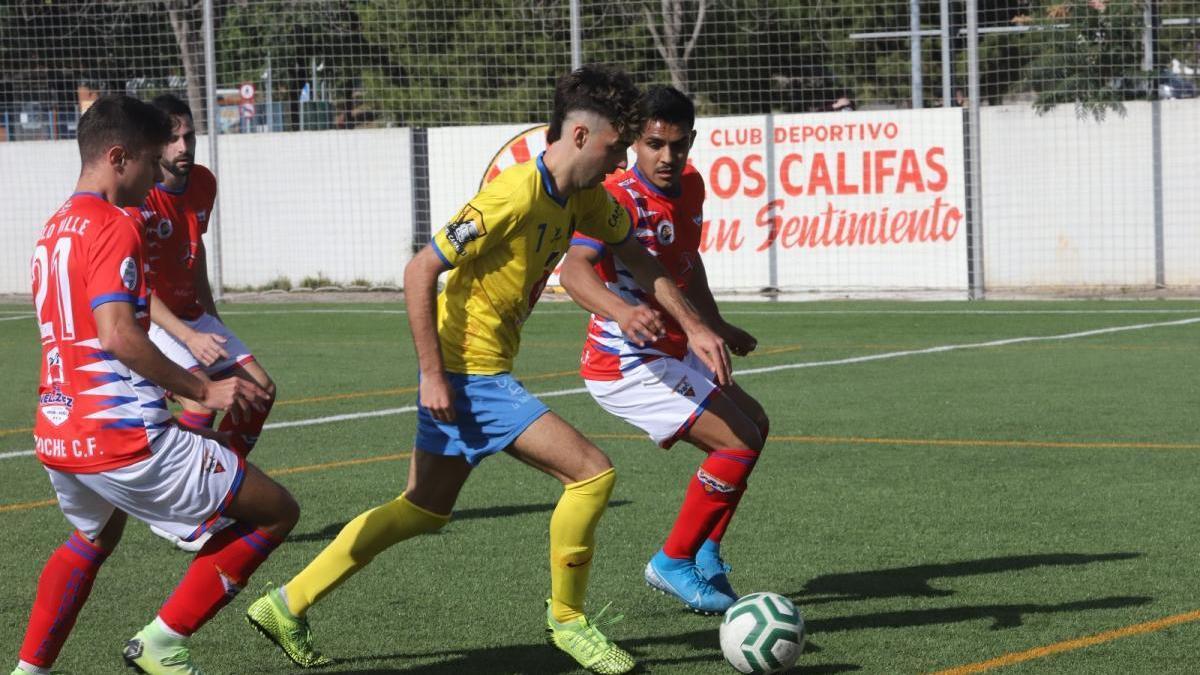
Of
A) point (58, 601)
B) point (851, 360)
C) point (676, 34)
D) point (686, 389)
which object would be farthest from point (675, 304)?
point (676, 34)

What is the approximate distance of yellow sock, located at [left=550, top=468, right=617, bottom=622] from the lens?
5238 mm

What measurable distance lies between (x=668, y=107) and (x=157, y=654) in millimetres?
2577

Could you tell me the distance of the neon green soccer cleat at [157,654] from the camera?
474 centimetres

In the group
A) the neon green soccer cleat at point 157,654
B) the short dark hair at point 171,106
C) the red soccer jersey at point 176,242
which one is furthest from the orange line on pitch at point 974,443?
the neon green soccer cleat at point 157,654

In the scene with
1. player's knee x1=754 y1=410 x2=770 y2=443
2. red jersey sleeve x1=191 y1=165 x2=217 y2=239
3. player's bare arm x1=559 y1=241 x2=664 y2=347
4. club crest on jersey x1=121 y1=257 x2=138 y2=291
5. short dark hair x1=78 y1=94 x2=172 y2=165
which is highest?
short dark hair x1=78 y1=94 x2=172 y2=165

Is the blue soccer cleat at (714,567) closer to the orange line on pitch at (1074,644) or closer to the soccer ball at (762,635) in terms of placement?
the soccer ball at (762,635)

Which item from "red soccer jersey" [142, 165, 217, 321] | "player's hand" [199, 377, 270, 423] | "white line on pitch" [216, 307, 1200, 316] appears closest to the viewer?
"player's hand" [199, 377, 270, 423]

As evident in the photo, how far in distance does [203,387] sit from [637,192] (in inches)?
93.7

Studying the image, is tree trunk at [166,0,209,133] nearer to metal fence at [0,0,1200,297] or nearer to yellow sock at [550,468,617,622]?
metal fence at [0,0,1200,297]

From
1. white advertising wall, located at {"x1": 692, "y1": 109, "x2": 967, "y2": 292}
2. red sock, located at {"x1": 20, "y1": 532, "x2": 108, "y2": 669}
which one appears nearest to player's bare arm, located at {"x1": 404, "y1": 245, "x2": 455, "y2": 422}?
red sock, located at {"x1": 20, "y1": 532, "x2": 108, "y2": 669}

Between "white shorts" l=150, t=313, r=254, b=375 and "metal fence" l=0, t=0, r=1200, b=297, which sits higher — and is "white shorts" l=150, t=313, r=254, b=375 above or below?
below

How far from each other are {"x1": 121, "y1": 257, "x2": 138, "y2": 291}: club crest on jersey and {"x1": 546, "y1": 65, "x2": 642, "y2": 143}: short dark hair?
151 cm

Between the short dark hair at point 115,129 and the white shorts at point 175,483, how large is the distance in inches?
30.7

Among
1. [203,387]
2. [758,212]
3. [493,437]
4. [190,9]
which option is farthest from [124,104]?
[190,9]
